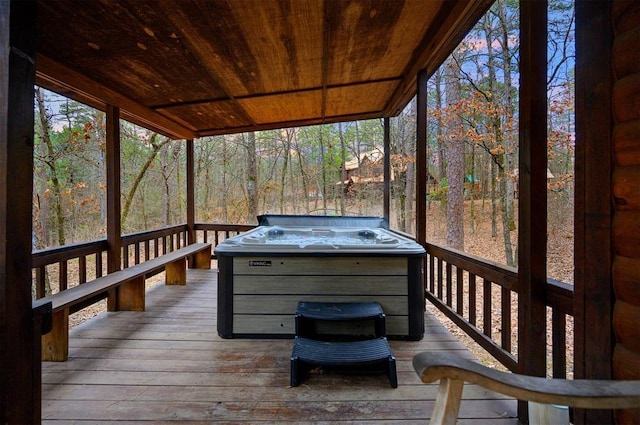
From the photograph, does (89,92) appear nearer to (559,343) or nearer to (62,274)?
(62,274)

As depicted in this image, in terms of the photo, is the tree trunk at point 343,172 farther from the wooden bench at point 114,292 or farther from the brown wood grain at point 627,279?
the brown wood grain at point 627,279

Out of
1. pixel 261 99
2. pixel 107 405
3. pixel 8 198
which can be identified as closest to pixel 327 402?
pixel 107 405

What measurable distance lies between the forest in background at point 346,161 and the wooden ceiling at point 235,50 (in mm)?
3552

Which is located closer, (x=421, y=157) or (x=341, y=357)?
(x=341, y=357)

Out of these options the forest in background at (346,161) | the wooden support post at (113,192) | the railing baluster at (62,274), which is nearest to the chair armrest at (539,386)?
the railing baluster at (62,274)

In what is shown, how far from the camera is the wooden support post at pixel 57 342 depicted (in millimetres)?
2273

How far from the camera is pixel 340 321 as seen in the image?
2441 millimetres

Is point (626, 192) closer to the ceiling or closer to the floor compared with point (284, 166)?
closer to the floor

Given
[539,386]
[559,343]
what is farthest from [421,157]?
[539,386]

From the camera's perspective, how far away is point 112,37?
2.12m

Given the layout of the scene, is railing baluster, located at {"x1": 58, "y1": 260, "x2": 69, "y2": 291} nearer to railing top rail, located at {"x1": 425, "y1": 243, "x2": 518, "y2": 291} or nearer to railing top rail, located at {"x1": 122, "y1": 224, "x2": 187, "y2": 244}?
railing top rail, located at {"x1": 122, "y1": 224, "x2": 187, "y2": 244}

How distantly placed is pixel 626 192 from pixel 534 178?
1.63ft

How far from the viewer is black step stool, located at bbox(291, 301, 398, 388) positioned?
6.56 ft

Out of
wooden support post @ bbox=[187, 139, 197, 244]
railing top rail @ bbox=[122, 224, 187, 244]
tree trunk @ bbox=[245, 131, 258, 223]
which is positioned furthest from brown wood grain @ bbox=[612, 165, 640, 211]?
tree trunk @ bbox=[245, 131, 258, 223]
